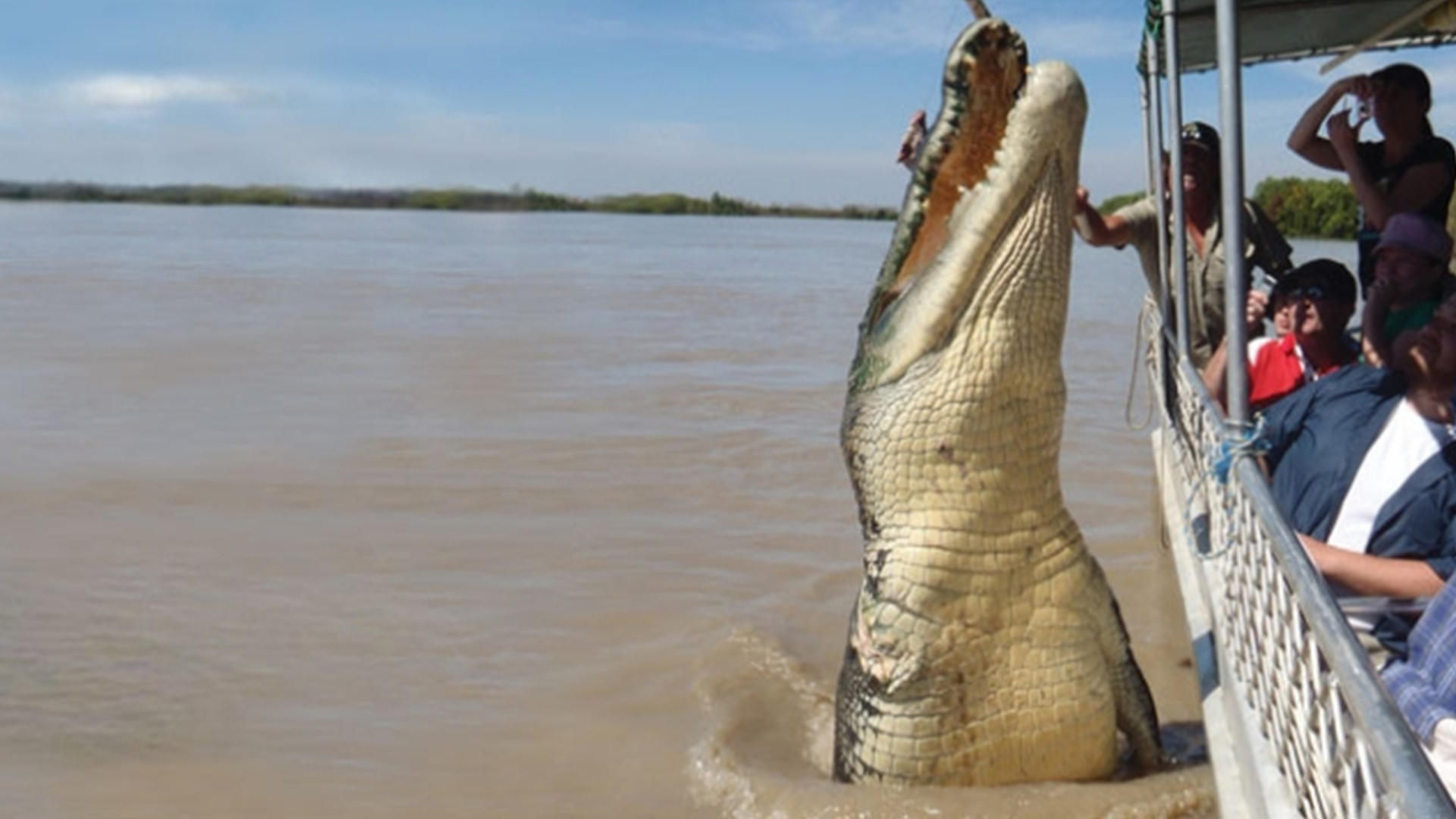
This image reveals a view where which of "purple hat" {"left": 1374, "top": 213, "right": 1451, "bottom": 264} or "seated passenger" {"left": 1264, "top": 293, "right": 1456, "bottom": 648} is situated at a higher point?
"purple hat" {"left": 1374, "top": 213, "right": 1451, "bottom": 264}

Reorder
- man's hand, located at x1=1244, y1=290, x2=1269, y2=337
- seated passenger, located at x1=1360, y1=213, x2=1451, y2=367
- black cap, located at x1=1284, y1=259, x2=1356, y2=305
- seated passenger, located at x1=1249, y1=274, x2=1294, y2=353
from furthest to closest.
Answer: man's hand, located at x1=1244, y1=290, x2=1269, y2=337 → seated passenger, located at x1=1249, y1=274, x2=1294, y2=353 → black cap, located at x1=1284, y1=259, x2=1356, y2=305 → seated passenger, located at x1=1360, y1=213, x2=1451, y2=367

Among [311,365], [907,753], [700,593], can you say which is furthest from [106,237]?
[907,753]

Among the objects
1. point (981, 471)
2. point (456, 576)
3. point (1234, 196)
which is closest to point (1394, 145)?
point (1234, 196)

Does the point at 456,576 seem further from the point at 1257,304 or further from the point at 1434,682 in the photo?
the point at 1434,682

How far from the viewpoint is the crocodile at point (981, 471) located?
269cm

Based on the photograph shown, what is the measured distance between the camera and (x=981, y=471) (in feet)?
9.01

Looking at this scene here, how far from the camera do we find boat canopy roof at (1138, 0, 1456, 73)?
5.27 metres

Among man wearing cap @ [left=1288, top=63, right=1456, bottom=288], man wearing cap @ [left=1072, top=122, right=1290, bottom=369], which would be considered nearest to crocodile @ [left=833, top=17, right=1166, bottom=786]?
man wearing cap @ [left=1288, top=63, right=1456, bottom=288]

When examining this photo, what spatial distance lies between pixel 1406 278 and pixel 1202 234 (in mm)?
1360

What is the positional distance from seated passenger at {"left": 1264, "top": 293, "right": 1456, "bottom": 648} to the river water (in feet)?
1.94

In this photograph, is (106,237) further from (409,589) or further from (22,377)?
(409,589)

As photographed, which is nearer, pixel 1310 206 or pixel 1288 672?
pixel 1288 672

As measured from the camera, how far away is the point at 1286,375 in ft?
14.8

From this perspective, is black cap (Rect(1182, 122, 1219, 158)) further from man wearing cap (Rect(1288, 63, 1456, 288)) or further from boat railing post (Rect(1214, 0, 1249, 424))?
boat railing post (Rect(1214, 0, 1249, 424))
